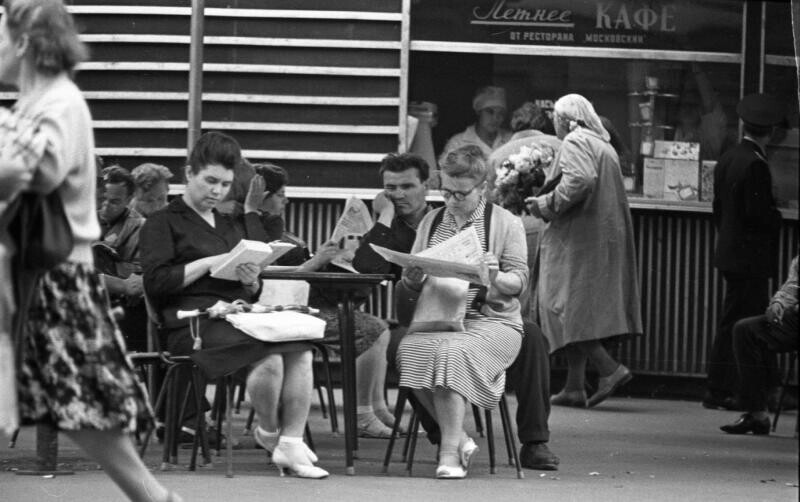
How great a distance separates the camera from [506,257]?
799cm

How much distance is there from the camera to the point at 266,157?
1181 centimetres

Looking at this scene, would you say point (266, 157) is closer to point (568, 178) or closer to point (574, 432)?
point (568, 178)

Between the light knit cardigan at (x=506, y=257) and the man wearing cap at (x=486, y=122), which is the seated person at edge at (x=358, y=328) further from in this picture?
the man wearing cap at (x=486, y=122)

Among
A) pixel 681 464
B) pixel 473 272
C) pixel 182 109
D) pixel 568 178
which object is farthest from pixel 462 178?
pixel 182 109

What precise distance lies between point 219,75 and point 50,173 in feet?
23.0

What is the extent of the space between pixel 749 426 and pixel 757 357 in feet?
1.37

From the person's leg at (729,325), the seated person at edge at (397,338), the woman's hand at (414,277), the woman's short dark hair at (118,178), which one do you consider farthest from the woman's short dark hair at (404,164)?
the person's leg at (729,325)

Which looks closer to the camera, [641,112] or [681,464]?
[681,464]

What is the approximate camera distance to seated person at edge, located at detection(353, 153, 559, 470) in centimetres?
805

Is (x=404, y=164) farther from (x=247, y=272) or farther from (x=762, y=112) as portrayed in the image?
(x=762, y=112)

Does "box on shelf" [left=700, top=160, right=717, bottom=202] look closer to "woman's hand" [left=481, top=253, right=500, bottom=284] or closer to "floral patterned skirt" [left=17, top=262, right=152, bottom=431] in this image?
"woman's hand" [left=481, top=253, right=500, bottom=284]

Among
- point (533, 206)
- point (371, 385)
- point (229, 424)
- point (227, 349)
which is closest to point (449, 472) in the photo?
point (229, 424)

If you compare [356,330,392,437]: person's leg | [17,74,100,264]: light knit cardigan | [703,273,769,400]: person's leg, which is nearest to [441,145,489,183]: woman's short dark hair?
[356,330,392,437]: person's leg

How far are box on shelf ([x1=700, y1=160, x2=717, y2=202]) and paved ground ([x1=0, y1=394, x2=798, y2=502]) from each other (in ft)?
7.42
